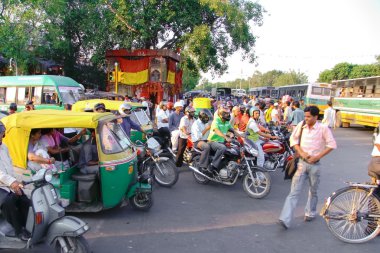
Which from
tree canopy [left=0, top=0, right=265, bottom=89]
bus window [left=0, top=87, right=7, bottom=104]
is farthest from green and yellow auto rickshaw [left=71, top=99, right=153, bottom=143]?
Result: tree canopy [left=0, top=0, right=265, bottom=89]

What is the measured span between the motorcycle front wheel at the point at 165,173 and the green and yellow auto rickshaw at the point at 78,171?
5.69 ft

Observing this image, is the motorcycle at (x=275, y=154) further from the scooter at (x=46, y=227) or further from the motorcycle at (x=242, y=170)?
the scooter at (x=46, y=227)

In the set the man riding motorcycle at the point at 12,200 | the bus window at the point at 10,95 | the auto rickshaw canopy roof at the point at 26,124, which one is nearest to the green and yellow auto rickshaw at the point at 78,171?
the auto rickshaw canopy roof at the point at 26,124

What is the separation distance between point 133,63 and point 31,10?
6.40m

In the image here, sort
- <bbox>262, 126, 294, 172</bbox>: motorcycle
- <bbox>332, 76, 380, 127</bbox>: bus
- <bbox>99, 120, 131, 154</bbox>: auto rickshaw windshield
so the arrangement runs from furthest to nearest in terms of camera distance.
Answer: <bbox>332, 76, 380, 127</bbox>: bus
<bbox>262, 126, 294, 172</bbox>: motorcycle
<bbox>99, 120, 131, 154</bbox>: auto rickshaw windshield

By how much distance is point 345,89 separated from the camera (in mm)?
23359

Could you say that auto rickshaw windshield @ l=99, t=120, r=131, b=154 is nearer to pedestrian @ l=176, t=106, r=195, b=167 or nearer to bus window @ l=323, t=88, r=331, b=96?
pedestrian @ l=176, t=106, r=195, b=167

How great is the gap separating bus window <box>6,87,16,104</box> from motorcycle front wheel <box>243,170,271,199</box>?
12.1 meters

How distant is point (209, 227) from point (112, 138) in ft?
6.35

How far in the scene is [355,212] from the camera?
450cm

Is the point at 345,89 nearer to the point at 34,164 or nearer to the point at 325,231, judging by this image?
the point at 325,231

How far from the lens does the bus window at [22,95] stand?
14.5 meters

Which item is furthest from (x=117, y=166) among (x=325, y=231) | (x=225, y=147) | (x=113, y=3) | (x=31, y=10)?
(x=113, y=3)

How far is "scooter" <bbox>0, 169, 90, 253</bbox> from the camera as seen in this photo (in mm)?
3515
